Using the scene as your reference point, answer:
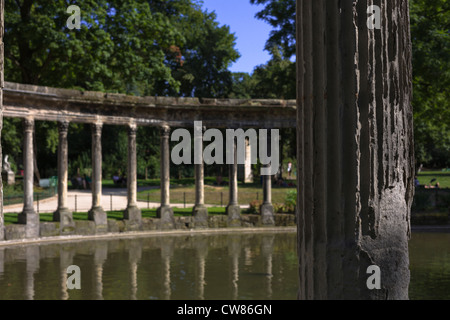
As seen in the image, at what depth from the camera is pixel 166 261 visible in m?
18.2

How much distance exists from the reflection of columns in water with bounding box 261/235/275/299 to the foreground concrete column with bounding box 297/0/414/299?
8.47 metres

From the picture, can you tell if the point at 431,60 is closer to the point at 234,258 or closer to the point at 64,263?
the point at 234,258

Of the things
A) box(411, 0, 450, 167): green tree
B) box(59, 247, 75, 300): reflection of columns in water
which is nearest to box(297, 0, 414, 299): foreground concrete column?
box(59, 247, 75, 300): reflection of columns in water

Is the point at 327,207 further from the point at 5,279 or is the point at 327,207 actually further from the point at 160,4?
the point at 160,4

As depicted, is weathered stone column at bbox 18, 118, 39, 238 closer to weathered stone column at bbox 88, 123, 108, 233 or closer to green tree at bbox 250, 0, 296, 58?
weathered stone column at bbox 88, 123, 108, 233

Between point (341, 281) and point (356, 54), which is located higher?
point (356, 54)

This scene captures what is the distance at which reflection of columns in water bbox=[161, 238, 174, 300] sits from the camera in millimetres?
13188

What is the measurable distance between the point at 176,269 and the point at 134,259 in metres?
2.64

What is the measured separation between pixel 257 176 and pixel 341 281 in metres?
60.3

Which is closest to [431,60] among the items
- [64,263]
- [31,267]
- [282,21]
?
[282,21]

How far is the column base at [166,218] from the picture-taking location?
2881 cm
